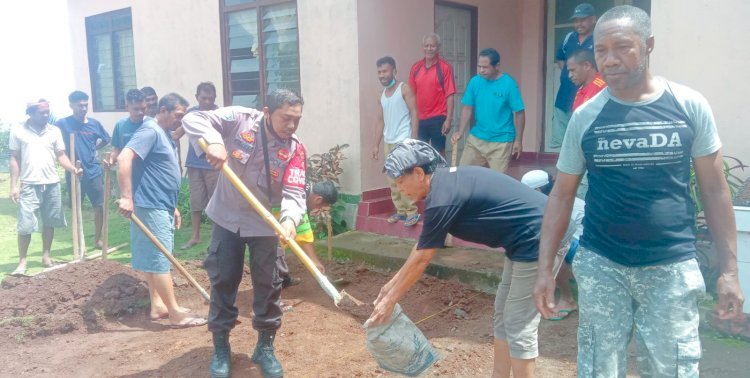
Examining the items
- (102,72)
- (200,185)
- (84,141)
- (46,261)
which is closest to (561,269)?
(200,185)

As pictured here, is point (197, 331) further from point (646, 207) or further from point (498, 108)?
point (646, 207)

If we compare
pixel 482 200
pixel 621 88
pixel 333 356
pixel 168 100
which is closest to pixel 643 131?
pixel 621 88

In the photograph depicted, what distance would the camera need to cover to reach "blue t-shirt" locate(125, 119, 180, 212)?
4.87m

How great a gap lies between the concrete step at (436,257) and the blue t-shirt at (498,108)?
116cm

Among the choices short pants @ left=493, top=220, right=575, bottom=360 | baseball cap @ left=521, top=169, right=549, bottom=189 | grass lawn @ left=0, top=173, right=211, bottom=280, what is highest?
baseball cap @ left=521, top=169, right=549, bottom=189

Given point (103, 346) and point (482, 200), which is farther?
point (103, 346)

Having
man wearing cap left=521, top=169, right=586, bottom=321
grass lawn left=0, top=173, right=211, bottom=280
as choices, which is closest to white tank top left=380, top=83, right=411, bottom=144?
man wearing cap left=521, top=169, right=586, bottom=321

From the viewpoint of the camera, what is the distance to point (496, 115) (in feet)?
20.2

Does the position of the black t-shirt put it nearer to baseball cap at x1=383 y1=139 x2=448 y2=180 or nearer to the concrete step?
baseball cap at x1=383 y1=139 x2=448 y2=180

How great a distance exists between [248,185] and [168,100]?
1633 mm

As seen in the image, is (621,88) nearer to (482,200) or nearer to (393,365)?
(482,200)

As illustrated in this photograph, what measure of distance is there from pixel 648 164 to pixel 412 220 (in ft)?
14.5

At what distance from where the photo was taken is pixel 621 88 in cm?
233

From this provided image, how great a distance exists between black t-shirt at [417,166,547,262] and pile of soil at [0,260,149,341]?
3.65 meters
